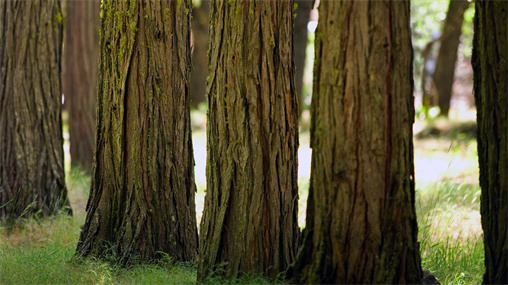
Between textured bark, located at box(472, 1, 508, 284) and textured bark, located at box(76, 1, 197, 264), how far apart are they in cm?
249

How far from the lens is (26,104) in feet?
22.5

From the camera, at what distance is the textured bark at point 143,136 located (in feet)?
16.6

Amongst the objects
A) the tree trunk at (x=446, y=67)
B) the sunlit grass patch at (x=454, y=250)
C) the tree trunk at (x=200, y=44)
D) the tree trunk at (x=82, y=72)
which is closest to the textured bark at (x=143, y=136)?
the sunlit grass patch at (x=454, y=250)

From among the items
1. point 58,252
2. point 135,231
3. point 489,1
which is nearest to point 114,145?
point 135,231

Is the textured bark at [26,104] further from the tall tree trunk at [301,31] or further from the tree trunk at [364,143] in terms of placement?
the tall tree trunk at [301,31]

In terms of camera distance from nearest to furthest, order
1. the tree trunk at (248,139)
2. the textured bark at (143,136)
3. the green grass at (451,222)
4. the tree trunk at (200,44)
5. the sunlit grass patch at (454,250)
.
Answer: the tree trunk at (248,139), the textured bark at (143,136), the sunlit grass patch at (454,250), the green grass at (451,222), the tree trunk at (200,44)

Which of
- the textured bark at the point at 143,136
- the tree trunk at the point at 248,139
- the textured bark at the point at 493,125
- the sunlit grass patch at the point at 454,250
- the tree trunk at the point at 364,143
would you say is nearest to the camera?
the tree trunk at the point at 364,143

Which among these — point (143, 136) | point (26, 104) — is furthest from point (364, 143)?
point (26, 104)

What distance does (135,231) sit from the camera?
5074 mm

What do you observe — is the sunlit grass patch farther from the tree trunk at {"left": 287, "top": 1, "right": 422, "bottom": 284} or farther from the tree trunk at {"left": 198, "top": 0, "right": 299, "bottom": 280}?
the tree trunk at {"left": 198, "top": 0, "right": 299, "bottom": 280}

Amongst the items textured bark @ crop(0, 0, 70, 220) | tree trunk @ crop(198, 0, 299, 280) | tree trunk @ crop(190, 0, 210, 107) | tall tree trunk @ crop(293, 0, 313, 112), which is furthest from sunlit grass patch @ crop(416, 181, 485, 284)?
tree trunk @ crop(190, 0, 210, 107)

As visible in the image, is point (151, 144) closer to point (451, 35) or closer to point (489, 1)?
point (489, 1)

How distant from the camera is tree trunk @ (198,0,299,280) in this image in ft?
14.0

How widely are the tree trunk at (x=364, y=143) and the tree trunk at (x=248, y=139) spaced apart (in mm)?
717
